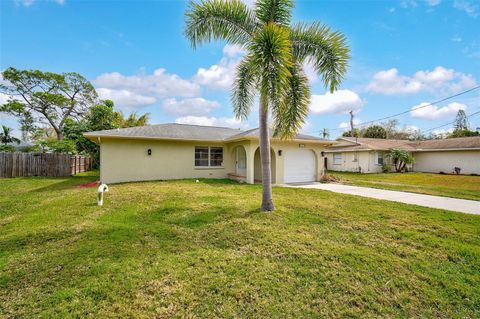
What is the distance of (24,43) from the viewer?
14672mm

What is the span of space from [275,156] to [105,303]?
11771 millimetres

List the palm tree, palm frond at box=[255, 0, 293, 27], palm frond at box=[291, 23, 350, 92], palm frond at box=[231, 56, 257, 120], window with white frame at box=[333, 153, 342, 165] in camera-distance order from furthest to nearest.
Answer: window with white frame at box=[333, 153, 342, 165], palm frond at box=[231, 56, 257, 120], palm frond at box=[291, 23, 350, 92], the palm tree, palm frond at box=[255, 0, 293, 27]

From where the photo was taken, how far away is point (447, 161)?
23.0 metres

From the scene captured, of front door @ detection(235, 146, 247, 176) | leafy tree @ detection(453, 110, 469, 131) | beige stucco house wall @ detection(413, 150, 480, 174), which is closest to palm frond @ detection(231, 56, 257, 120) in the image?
front door @ detection(235, 146, 247, 176)

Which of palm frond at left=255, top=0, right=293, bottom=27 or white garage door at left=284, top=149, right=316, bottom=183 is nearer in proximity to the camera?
palm frond at left=255, top=0, right=293, bottom=27

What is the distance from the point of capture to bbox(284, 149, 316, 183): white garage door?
14359 millimetres

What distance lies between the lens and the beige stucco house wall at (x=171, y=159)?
41.1 feet

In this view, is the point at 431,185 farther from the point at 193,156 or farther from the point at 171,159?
the point at 171,159

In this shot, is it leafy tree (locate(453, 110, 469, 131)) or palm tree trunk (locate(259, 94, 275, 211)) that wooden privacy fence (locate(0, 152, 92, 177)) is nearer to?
palm tree trunk (locate(259, 94, 275, 211))

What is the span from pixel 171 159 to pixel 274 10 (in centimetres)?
1002

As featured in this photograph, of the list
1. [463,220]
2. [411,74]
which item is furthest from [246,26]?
[411,74]

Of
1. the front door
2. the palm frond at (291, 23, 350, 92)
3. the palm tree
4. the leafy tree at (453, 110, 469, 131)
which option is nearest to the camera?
the palm tree

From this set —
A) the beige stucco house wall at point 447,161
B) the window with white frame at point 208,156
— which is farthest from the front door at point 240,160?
the beige stucco house wall at point 447,161

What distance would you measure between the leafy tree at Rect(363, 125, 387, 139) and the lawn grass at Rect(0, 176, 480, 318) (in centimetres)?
3854
